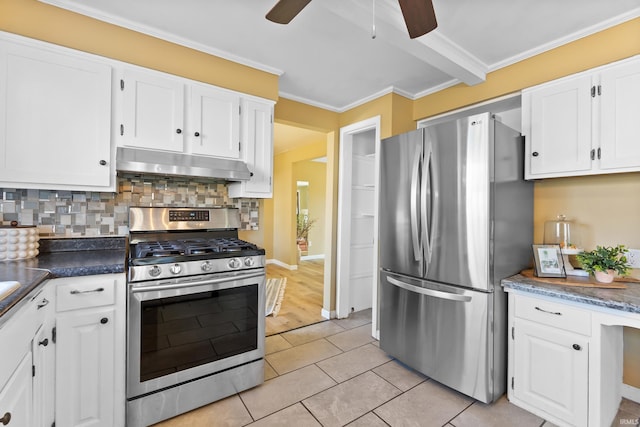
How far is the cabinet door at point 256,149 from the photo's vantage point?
8.17 ft

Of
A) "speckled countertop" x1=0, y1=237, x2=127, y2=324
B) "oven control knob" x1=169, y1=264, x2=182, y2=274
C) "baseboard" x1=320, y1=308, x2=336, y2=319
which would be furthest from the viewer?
"baseboard" x1=320, y1=308, x2=336, y2=319

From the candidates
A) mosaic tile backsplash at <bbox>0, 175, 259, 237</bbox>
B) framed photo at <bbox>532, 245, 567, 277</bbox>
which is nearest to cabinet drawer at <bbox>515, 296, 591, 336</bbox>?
framed photo at <bbox>532, 245, 567, 277</bbox>

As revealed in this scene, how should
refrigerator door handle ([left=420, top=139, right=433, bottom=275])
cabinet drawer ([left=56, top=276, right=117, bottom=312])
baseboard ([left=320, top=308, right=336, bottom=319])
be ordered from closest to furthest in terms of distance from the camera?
cabinet drawer ([left=56, top=276, right=117, bottom=312])
refrigerator door handle ([left=420, top=139, right=433, bottom=275])
baseboard ([left=320, top=308, right=336, bottom=319])

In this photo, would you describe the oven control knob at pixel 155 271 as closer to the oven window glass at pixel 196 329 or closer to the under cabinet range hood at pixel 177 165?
the oven window glass at pixel 196 329

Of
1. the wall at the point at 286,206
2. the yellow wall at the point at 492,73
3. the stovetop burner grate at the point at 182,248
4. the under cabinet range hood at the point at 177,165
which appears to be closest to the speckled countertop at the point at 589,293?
the yellow wall at the point at 492,73

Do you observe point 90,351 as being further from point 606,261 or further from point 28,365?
point 606,261

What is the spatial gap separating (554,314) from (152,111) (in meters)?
2.97

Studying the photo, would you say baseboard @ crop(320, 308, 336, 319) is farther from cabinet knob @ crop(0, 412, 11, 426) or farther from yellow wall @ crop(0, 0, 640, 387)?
cabinet knob @ crop(0, 412, 11, 426)

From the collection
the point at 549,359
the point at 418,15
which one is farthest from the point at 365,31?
the point at 549,359

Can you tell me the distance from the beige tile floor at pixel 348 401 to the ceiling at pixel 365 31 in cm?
244

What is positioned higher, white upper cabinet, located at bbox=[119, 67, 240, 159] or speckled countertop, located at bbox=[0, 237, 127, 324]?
white upper cabinet, located at bbox=[119, 67, 240, 159]

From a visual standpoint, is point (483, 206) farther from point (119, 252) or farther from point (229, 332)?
point (119, 252)

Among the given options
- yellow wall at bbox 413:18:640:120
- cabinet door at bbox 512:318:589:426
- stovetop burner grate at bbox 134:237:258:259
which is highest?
yellow wall at bbox 413:18:640:120

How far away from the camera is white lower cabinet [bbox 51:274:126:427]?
4.99 ft
